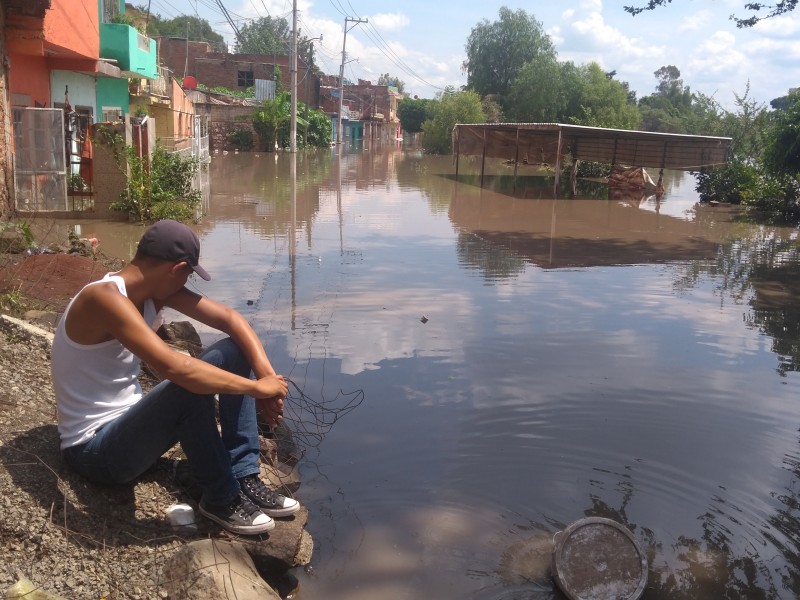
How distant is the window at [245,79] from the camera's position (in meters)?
57.5

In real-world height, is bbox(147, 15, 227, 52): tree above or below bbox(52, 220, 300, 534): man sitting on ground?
above

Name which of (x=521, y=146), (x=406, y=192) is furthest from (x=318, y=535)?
(x=521, y=146)

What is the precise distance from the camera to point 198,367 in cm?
298

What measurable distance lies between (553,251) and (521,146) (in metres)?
14.8

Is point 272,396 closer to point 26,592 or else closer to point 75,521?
point 75,521

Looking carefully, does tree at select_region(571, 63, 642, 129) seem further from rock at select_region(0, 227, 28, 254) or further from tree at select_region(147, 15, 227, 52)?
tree at select_region(147, 15, 227, 52)

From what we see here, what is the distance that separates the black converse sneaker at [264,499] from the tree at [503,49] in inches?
2227

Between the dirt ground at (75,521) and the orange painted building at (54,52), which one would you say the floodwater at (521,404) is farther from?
the orange painted building at (54,52)

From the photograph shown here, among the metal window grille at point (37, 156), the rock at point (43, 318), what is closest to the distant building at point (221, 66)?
the metal window grille at point (37, 156)

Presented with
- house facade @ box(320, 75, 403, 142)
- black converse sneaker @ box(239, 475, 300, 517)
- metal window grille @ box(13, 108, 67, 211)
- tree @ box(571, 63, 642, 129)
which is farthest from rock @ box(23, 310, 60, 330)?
house facade @ box(320, 75, 403, 142)

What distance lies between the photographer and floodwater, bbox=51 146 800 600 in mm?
3877

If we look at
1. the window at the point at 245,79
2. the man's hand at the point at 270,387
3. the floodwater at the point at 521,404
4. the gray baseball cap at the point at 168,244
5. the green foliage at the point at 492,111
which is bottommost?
the floodwater at the point at 521,404

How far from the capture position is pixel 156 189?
13734 millimetres

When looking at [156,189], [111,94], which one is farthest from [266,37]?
[156,189]
